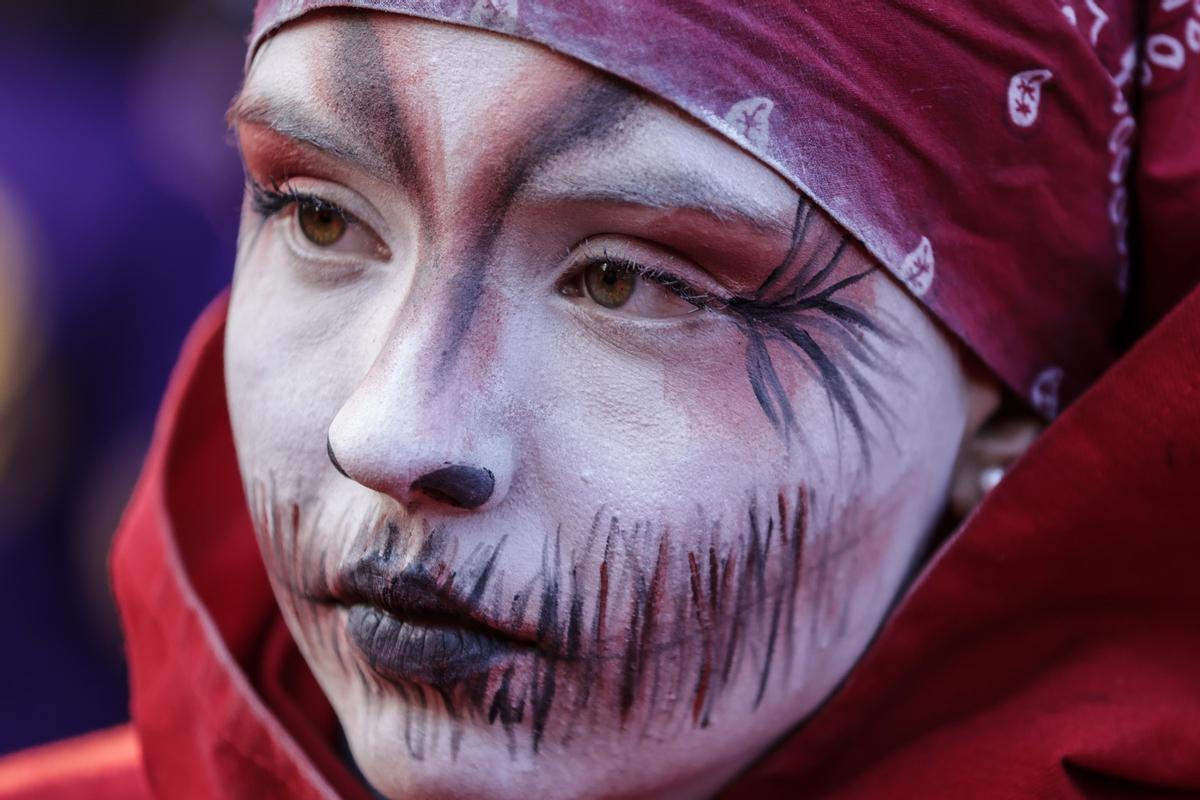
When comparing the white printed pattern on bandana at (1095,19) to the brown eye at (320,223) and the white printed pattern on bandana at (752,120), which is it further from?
the brown eye at (320,223)

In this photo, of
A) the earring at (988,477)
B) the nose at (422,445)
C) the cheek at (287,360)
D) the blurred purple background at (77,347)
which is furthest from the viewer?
the blurred purple background at (77,347)

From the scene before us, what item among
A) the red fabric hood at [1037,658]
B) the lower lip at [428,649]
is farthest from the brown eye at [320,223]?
the red fabric hood at [1037,658]

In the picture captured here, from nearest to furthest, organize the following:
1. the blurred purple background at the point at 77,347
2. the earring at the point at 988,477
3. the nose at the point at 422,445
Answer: the nose at the point at 422,445
the earring at the point at 988,477
the blurred purple background at the point at 77,347

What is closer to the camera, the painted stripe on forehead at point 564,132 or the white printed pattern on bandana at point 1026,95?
the painted stripe on forehead at point 564,132

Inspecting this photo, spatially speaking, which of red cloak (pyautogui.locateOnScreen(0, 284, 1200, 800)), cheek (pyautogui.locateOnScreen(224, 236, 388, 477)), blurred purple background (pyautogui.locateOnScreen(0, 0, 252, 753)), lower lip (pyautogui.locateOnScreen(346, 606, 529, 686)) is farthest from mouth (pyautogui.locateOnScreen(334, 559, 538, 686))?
blurred purple background (pyautogui.locateOnScreen(0, 0, 252, 753))

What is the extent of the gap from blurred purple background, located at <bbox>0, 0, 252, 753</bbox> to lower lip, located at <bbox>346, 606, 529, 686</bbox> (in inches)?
79.2

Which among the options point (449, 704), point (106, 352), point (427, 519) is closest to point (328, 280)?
point (427, 519)

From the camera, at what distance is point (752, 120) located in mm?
1054

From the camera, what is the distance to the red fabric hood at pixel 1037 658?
3.77ft

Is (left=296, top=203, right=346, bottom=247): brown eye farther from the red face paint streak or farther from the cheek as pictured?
the red face paint streak

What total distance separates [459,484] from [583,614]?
15cm

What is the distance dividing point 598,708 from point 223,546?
709mm

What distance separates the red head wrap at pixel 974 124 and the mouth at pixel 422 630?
0.43 metres

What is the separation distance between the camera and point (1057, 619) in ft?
4.13
